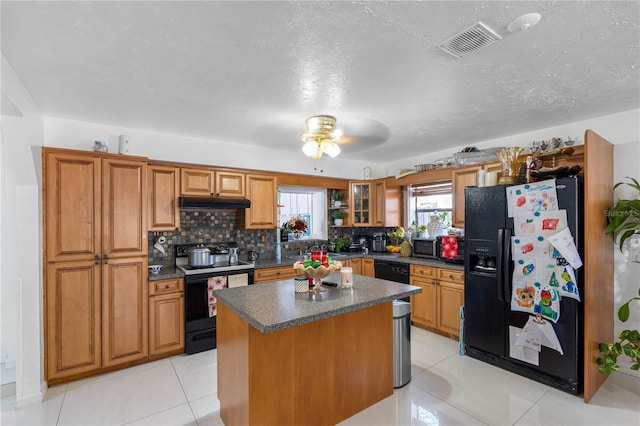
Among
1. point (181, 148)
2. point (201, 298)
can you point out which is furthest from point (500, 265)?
point (181, 148)

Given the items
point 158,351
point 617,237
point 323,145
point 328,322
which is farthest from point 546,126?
point 158,351

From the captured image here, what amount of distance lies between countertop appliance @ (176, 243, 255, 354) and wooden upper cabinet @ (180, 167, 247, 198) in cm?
73

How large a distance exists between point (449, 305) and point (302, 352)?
2.38 m

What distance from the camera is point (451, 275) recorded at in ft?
12.1

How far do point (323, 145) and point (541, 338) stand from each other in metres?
2.55

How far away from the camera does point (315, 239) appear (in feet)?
16.9

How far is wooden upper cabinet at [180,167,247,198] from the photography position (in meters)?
3.62

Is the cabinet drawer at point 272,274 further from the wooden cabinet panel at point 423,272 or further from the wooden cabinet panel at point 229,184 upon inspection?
the wooden cabinet panel at point 423,272

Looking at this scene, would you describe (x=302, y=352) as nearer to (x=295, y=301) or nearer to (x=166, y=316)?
(x=295, y=301)

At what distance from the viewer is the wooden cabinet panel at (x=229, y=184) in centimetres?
385

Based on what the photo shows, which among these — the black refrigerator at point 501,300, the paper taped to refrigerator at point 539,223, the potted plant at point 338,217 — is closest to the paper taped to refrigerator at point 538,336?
the black refrigerator at point 501,300

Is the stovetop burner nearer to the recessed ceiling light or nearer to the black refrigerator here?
the black refrigerator

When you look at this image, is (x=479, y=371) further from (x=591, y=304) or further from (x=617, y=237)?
(x=617, y=237)

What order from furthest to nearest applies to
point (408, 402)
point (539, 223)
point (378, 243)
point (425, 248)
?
point (378, 243) < point (425, 248) < point (539, 223) < point (408, 402)
